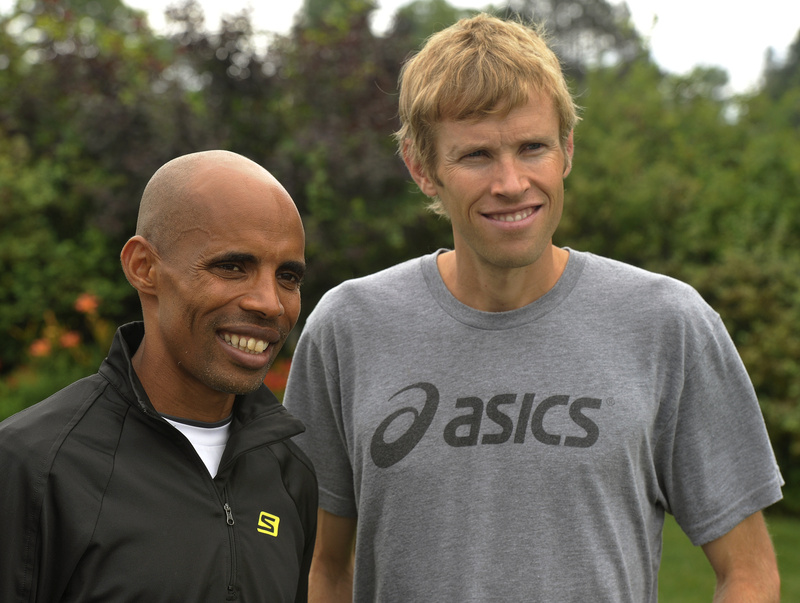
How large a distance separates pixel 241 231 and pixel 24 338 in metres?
8.59

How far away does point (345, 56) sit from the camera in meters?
10.1

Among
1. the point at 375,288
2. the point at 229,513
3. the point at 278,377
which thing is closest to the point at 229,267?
the point at 229,513

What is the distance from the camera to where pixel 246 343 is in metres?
2.17

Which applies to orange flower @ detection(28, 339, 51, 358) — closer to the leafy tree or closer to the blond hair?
the leafy tree

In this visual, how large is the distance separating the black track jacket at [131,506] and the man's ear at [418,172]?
0.90 metres

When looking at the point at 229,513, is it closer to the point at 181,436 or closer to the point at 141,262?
the point at 181,436

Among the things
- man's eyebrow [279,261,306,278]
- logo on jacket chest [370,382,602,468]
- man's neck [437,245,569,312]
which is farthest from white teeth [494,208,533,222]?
man's eyebrow [279,261,306,278]

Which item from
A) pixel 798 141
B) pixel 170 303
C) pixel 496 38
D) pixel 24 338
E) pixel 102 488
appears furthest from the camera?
pixel 798 141

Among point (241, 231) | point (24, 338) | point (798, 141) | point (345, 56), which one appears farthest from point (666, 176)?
point (241, 231)

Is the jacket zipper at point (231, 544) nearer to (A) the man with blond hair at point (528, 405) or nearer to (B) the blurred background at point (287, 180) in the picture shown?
(A) the man with blond hair at point (528, 405)

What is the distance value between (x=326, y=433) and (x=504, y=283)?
752 millimetres

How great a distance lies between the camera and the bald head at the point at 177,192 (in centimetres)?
215

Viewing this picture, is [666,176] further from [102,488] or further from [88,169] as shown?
[102,488]

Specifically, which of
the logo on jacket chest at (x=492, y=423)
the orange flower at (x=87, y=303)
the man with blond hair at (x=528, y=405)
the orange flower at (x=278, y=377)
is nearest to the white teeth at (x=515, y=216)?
the man with blond hair at (x=528, y=405)
